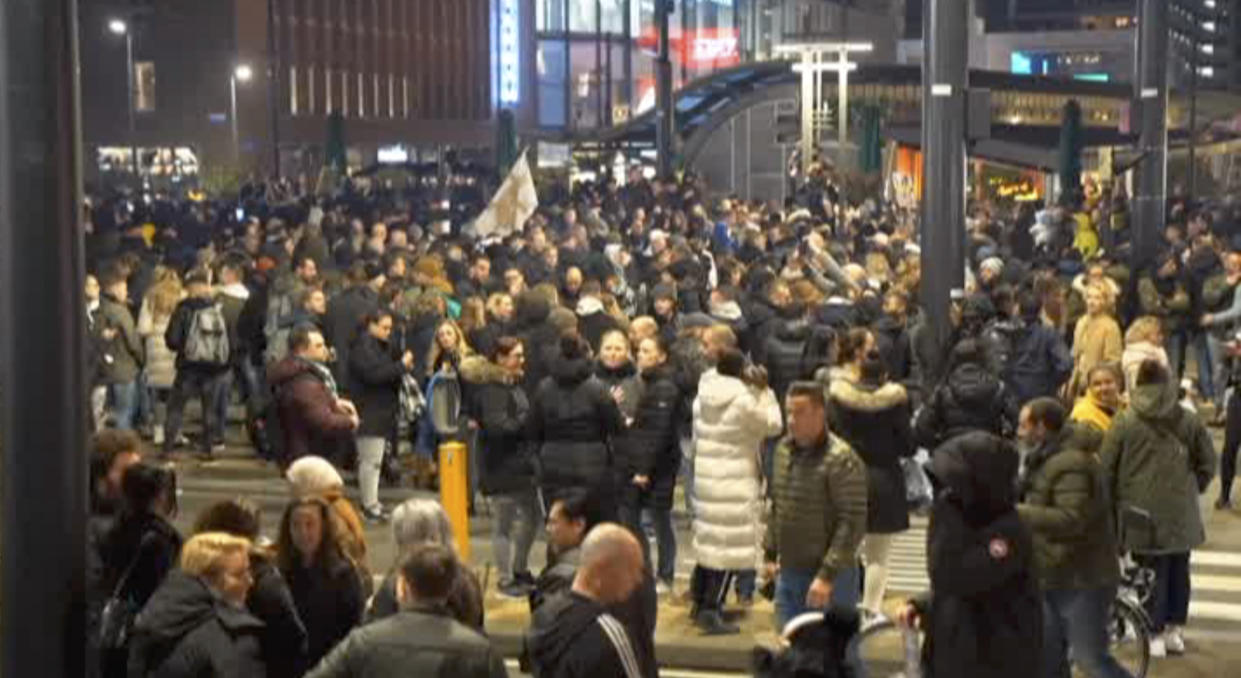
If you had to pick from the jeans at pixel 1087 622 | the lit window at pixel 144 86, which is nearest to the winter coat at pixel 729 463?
the jeans at pixel 1087 622

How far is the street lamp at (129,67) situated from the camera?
2566 inches

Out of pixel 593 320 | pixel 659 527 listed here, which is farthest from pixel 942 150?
pixel 659 527

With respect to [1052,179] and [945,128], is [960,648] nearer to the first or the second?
[945,128]

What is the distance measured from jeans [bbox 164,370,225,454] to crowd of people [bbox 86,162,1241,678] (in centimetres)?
3

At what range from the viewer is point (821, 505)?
10398mm

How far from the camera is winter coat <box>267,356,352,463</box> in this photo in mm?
14211

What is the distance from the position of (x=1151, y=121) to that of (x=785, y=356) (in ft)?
40.9

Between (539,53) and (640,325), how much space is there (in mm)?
79146

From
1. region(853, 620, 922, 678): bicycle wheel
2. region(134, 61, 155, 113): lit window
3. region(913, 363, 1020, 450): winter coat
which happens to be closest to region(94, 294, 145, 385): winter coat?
region(913, 363, 1020, 450): winter coat

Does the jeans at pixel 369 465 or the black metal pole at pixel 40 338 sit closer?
the black metal pole at pixel 40 338

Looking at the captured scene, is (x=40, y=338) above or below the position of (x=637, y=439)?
above

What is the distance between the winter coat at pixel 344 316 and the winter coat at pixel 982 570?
959 centimetres

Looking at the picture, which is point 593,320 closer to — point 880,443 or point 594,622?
point 880,443

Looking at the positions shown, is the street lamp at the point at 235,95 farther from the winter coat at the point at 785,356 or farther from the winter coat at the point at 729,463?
the winter coat at the point at 729,463
